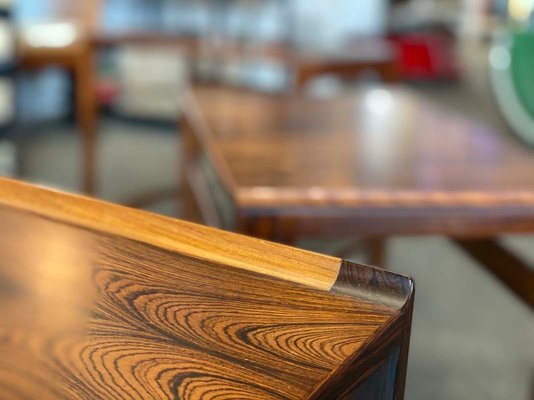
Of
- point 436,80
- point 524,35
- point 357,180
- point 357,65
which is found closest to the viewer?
point 357,180

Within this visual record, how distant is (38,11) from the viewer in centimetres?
275

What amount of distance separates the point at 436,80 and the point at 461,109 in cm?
86

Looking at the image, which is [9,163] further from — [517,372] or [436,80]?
[436,80]

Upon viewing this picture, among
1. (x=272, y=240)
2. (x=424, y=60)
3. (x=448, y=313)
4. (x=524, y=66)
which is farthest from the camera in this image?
(x=424, y=60)

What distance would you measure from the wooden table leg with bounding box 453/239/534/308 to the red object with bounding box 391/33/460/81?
3.81m

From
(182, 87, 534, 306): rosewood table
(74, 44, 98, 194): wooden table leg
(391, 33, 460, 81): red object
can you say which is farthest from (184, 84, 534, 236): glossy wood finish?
(391, 33, 460, 81): red object

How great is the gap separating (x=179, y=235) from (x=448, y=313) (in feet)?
4.87

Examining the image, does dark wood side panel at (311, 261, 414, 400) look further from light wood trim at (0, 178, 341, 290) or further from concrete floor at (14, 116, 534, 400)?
concrete floor at (14, 116, 534, 400)

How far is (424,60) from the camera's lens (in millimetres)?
4801

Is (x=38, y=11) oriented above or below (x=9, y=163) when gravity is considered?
above

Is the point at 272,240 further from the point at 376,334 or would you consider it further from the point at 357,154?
the point at 376,334

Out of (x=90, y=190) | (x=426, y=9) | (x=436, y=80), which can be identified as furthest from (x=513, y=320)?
(x=426, y=9)

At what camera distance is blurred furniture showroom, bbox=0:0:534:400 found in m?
0.32

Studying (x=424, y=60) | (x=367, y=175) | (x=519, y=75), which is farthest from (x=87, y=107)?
(x=424, y=60)
